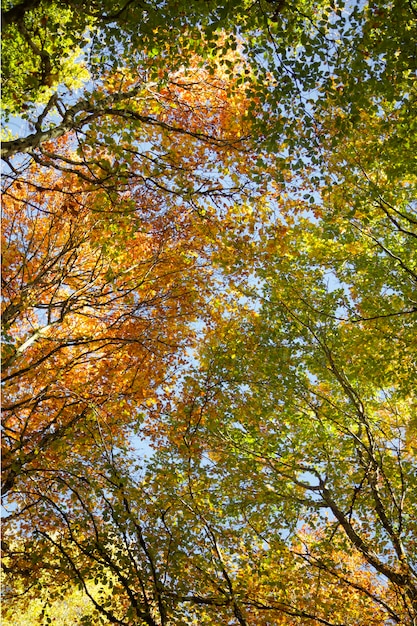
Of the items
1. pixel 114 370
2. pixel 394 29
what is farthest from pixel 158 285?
pixel 394 29

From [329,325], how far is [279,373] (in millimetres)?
1462

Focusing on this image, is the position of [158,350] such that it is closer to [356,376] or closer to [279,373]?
[279,373]

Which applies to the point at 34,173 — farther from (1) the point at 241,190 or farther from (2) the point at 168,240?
(1) the point at 241,190

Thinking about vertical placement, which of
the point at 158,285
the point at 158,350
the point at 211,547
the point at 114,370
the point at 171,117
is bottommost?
the point at 211,547

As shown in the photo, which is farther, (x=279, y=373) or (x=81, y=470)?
(x=279, y=373)

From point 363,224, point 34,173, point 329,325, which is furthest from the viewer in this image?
point 34,173

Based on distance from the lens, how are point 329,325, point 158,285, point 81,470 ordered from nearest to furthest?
point 81,470 < point 329,325 < point 158,285

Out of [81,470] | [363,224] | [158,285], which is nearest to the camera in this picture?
[81,470]

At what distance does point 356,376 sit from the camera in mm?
9156

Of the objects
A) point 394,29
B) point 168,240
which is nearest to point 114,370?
point 168,240

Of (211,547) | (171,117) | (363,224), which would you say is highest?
(171,117)

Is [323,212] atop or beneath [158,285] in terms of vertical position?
atop

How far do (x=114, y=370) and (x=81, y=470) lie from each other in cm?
338

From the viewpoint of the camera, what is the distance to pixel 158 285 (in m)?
10.2
